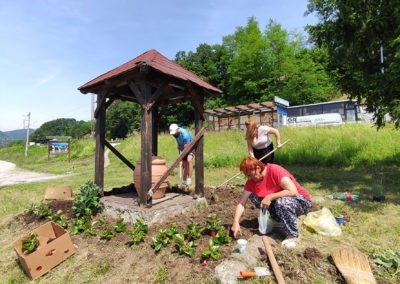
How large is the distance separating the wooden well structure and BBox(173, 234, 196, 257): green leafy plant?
4.16 ft

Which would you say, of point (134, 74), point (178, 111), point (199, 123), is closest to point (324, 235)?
point (199, 123)

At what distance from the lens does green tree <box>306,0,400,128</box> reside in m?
6.81

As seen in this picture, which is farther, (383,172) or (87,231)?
(383,172)

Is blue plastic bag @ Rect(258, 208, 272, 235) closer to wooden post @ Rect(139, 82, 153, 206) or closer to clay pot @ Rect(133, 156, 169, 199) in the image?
wooden post @ Rect(139, 82, 153, 206)

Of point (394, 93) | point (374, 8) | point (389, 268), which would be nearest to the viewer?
point (389, 268)

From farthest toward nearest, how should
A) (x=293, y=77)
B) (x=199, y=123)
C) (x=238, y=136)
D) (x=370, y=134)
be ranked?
1. (x=293, y=77)
2. (x=238, y=136)
3. (x=370, y=134)
4. (x=199, y=123)

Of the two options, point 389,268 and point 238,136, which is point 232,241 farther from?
point 238,136

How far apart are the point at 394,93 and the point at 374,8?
88.8 inches

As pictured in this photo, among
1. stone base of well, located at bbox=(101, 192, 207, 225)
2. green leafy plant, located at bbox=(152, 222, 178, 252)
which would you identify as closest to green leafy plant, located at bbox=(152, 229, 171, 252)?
green leafy plant, located at bbox=(152, 222, 178, 252)

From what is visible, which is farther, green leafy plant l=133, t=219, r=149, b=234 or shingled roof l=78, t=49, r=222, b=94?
shingled roof l=78, t=49, r=222, b=94

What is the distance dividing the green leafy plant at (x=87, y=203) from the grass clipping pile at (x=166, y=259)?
323 millimetres

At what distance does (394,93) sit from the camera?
6750 mm

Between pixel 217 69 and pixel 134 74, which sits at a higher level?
pixel 217 69

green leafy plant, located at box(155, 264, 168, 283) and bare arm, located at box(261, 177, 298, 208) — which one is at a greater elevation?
bare arm, located at box(261, 177, 298, 208)
